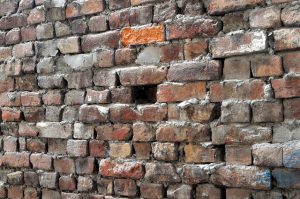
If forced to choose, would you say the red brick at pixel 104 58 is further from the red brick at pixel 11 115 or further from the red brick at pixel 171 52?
the red brick at pixel 11 115

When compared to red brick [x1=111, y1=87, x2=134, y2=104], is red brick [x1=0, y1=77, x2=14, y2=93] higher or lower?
higher

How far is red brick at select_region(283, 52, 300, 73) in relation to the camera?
1.66 metres

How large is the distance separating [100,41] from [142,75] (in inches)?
11.8

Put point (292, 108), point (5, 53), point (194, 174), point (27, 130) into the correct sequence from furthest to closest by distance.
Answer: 1. point (5, 53)
2. point (27, 130)
3. point (194, 174)
4. point (292, 108)

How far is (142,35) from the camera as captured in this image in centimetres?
204

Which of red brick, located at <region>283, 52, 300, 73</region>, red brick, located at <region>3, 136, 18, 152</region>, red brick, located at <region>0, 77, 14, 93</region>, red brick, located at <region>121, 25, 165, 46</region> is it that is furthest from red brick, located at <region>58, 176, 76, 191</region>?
red brick, located at <region>283, 52, 300, 73</region>

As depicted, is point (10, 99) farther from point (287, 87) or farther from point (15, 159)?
point (287, 87)

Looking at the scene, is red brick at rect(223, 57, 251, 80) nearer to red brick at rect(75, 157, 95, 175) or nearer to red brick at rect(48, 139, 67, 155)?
red brick at rect(75, 157, 95, 175)

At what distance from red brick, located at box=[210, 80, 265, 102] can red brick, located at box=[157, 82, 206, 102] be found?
6 cm

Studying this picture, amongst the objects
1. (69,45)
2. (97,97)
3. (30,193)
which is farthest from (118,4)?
(30,193)

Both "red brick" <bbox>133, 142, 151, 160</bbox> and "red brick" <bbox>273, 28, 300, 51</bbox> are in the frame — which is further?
"red brick" <bbox>133, 142, 151, 160</bbox>

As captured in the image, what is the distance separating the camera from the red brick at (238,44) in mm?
1727

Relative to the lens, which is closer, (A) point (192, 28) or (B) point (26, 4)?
(A) point (192, 28)

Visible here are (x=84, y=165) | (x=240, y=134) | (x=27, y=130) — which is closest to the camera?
(x=240, y=134)
